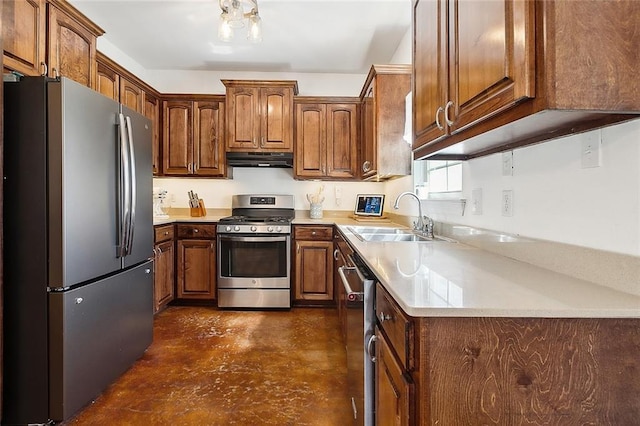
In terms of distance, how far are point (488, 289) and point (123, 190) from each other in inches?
78.0

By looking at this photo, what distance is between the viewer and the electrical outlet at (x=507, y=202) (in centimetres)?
146

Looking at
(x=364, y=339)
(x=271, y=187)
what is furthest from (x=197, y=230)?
(x=364, y=339)

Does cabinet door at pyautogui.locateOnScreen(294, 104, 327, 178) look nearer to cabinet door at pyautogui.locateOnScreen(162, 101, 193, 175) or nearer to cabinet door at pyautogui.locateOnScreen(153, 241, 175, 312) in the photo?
cabinet door at pyautogui.locateOnScreen(162, 101, 193, 175)

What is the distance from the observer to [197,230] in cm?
362

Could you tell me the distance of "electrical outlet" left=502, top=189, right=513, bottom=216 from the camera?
4.78 ft

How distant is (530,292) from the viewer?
923 mm

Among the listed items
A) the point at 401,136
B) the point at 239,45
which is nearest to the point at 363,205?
the point at 401,136

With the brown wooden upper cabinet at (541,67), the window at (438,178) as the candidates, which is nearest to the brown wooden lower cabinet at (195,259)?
the window at (438,178)

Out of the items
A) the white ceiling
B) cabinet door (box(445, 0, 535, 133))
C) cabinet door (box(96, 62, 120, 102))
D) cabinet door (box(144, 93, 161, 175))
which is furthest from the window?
cabinet door (box(144, 93, 161, 175))

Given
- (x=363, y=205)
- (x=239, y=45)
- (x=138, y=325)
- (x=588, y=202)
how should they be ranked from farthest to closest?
1. (x=363, y=205)
2. (x=239, y=45)
3. (x=138, y=325)
4. (x=588, y=202)

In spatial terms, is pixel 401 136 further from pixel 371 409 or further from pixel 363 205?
pixel 371 409

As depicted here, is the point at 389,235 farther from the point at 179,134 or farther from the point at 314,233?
the point at 179,134

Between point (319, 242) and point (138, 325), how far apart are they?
1818mm

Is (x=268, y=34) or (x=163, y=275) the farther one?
(x=163, y=275)
